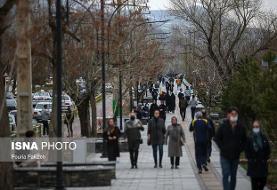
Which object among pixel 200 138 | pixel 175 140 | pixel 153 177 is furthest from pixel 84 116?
pixel 153 177

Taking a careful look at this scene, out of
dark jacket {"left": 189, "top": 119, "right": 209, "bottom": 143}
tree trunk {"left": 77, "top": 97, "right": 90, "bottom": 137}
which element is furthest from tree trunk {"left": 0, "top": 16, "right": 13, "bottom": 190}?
tree trunk {"left": 77, "top": 97, "right": 90, "bottom": 137}

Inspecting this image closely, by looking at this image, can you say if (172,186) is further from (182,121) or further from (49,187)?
(182,121)

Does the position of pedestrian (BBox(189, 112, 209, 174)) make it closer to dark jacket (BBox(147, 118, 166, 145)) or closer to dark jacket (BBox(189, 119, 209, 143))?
dark jacket (BBox(189, 119, 209, 143))

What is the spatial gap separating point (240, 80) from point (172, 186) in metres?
9.80

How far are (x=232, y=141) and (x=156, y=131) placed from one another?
7240 mm

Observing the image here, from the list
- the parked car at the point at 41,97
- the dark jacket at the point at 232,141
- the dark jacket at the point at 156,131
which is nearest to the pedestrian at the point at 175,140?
the dark jacket at the point at 156,131

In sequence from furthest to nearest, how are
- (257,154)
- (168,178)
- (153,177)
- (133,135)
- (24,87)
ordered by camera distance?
1. (133,135)
2. (153,177)
3. (168,178)
4. (24,87)
5. (257,154)

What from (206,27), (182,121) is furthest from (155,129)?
(206,27)

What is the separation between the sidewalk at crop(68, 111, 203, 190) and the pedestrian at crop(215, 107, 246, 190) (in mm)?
2457

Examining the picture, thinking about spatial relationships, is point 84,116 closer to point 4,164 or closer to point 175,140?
point 175,140

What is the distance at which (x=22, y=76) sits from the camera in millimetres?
14984

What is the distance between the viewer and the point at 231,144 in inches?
516

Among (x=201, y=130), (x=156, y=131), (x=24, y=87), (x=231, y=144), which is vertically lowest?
(x=156, y=131)

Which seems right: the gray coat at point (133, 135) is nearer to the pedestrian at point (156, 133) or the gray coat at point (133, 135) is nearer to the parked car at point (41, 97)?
the pedestrian at point (156, 133)
